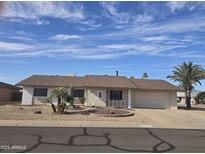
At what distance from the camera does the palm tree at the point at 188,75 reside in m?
36.6

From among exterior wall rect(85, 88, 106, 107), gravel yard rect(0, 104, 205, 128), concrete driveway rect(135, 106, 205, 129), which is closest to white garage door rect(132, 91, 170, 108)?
exterior wall rect(85, 88, 106, 107)

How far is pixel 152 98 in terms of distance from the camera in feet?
114

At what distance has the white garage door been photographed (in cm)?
3450

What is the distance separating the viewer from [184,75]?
37031 mm

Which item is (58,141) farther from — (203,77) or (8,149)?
(203,77)

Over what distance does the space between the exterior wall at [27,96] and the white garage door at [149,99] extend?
1357 centimetres

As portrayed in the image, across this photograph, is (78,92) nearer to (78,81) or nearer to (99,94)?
(78,81)

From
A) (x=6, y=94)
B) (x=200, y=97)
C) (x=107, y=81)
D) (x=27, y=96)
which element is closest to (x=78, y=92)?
(x=107, y=81)

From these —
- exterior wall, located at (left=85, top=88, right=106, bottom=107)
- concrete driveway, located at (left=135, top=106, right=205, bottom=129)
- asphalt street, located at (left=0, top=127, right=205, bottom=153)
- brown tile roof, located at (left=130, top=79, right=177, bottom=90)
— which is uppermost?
brown tile roof, located at (left=130, top=79, right=177, bottom=90)

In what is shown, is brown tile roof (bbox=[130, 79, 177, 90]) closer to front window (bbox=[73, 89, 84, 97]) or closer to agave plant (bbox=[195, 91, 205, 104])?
front window (bbox=[73, 89, 84, 97])

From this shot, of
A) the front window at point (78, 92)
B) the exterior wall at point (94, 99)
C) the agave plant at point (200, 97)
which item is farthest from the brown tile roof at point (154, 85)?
the agave plant at point (200, 97)

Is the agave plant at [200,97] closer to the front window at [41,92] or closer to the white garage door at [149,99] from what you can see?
the white garage door at [149,99]

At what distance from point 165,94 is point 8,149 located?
28.4m

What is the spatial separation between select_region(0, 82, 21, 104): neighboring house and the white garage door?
68.4 ft
